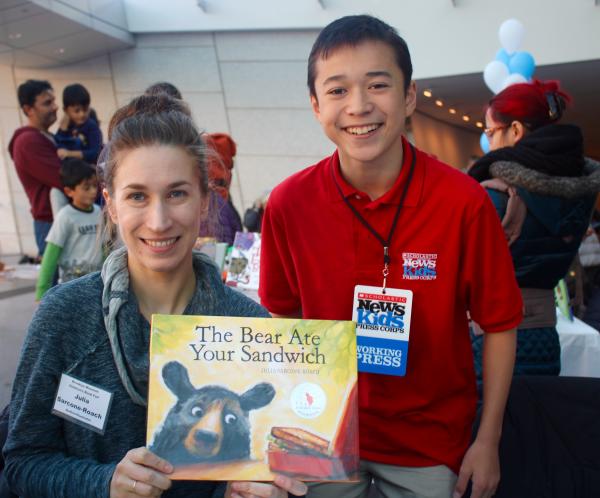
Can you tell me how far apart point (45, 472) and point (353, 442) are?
25.9 inches

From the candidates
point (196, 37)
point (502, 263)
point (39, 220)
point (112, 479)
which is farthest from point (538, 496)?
point (196, 37)

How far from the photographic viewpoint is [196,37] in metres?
9.33

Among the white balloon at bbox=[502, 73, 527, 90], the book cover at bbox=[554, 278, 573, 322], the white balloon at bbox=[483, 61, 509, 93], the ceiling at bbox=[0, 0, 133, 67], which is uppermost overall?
the ceiling at bbox=[0, 0, 133, 67]

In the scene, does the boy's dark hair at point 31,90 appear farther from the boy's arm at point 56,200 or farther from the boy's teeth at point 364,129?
the boy's teeth at point 364,129

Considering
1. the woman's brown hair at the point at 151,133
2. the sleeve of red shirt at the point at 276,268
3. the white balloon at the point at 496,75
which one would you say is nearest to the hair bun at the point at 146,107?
the woman's brown hair at the point at 151,133

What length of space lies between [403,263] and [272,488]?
0.69m

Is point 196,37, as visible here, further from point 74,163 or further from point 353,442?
point 353,442

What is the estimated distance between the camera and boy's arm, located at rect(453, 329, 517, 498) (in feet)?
4.99

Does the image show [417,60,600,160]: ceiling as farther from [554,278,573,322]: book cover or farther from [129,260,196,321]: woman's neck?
[129,260,196,321]: woman's neck

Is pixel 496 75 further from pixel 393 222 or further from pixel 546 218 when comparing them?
pixel 393 222

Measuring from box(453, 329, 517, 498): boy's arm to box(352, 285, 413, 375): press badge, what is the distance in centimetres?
26

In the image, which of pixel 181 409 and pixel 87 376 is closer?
pixel 181 409

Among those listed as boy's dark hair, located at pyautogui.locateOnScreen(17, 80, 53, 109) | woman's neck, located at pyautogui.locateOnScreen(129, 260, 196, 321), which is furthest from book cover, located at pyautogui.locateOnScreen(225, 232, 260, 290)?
boy's dark hair, located at pyautogui.locateOnScreen(17, 80, 53, 109)

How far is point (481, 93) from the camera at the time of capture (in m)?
9.94
